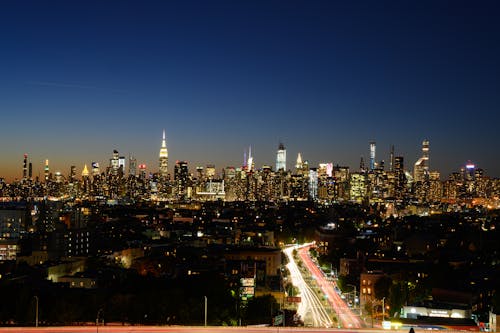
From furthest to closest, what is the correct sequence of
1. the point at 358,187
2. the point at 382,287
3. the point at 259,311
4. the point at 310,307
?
the point at 358,187, the point at 382,287, the point at 310,307, the point at 259,311

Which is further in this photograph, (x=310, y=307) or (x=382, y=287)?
(x=382, y=287)

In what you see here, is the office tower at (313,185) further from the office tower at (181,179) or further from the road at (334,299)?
the road at (334,299)

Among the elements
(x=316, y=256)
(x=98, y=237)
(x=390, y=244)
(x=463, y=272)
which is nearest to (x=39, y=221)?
(x=98, y=237)

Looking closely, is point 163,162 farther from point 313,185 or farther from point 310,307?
point 310,307

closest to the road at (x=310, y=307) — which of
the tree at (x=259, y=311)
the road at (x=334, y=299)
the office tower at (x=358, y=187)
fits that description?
the road at (x=334, y=299)

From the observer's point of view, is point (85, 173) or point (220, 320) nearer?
point (220, 320)

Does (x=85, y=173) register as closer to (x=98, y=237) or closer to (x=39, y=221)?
(x=39, y=221)

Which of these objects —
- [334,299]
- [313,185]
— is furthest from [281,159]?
[334,299]
